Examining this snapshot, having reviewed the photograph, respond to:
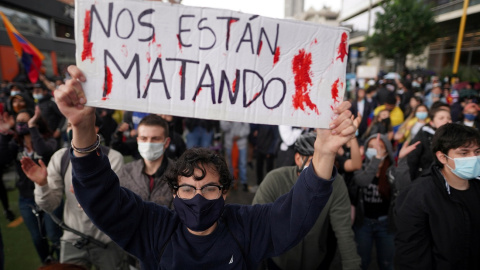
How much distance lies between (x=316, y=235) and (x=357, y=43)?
4843 centimetres

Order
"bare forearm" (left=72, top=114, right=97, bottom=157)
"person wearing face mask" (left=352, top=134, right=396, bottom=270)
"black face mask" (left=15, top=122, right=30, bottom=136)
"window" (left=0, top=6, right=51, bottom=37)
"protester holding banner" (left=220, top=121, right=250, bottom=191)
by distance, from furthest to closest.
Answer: "window" (left=0, top=6, right=51, bottom=37)
"protester holding banner" (left=220, top=121, right=250, bottom=191)
"black face mask" (left=15, top=122, right=30, bottom=136)
"person wearing face mask" (left=352, top=134, right=396, bottom=270)
"bare forearm" (left=72, top=114, right=97, bottom=157)

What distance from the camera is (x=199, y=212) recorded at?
1.38 metres

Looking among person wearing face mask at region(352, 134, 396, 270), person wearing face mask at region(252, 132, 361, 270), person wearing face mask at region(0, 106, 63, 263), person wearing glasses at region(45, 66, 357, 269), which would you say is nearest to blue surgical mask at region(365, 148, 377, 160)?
person wearing face mask at region(352, 134, 396, 270)

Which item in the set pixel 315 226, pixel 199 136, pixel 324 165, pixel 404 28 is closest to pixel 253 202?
pixel 315 226

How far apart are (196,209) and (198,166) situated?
200 millimetres

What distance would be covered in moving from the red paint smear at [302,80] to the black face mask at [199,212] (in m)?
0.60

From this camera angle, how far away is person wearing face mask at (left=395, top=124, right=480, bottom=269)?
1.93 metres

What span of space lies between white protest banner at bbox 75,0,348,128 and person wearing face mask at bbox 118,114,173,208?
1275 mm

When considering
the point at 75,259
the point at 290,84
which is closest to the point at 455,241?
the point at 290,84

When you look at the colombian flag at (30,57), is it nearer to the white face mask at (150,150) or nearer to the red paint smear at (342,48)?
the white face mask at (150,150)

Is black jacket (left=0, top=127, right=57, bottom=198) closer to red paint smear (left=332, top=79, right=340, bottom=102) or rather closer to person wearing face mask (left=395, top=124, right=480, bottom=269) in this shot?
red paint smear (left=332, top=79, right=340, bottom=102)

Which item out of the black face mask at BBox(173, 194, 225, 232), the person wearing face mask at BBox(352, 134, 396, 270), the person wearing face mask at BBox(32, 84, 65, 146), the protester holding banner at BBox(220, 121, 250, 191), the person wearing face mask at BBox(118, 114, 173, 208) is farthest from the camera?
the person wearing face mask at BBox(32, 84, 65, 146)

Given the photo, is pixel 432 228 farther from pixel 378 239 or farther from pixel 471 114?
pixel 471 114

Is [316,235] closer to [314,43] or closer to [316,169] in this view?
[316,169]
